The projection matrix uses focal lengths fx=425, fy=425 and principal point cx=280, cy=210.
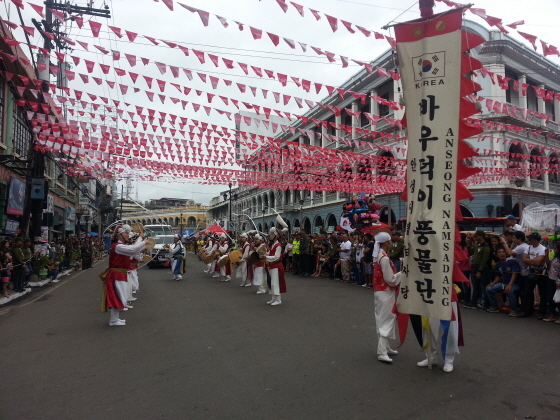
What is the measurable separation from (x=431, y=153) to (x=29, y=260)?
13002 mm

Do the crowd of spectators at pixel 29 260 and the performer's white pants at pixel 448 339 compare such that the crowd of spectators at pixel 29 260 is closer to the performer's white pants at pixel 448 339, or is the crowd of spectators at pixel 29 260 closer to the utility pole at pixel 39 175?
the utility pole at pixel 39 175

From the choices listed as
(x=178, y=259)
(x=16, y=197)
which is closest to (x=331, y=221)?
(x=178, y=259)

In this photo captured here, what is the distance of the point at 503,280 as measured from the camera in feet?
30.2

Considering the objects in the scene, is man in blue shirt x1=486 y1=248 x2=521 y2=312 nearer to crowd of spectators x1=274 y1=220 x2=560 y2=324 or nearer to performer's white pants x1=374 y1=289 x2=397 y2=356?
crowd of spectators x1=274 y1=220 x2=560 y2=324

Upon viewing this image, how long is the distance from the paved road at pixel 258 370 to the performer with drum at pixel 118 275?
365 mm

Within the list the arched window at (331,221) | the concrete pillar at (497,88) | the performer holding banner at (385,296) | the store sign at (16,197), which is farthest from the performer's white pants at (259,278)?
the arched window at (331,221)

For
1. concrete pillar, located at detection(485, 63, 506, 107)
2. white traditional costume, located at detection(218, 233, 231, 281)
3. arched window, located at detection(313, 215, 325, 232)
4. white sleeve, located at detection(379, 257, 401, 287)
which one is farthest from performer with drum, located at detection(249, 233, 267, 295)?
arched window, located at detection(313, 215, 325, 232)

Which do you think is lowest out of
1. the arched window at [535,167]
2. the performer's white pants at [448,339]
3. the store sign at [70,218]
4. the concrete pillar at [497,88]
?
the performer's white pants at [448,339]

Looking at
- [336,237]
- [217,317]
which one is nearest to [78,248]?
[336,237]

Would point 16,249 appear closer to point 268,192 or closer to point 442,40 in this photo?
point 442,40

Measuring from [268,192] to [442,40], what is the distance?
47026mm

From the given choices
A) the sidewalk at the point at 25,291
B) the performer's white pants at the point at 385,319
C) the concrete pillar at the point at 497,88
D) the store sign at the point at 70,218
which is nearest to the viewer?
the performer's white pants at the point at 385,319

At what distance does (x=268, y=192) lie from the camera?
169 ft

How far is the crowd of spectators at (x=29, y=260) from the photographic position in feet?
38.1
